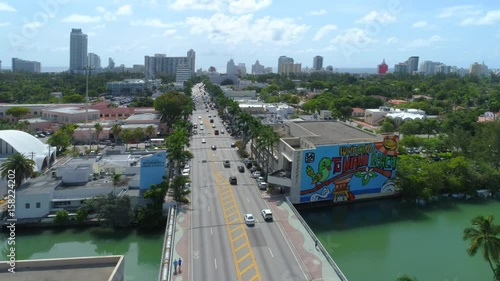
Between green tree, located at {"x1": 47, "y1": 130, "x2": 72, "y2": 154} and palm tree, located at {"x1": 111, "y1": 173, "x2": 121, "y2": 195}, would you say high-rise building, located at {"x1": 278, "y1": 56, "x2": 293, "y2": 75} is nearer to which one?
green tree, located at {"x1": 47, "y1": 130, "x2": 72, "y2": 154}

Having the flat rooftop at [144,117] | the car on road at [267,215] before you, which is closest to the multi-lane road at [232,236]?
the car on road at [267,215]

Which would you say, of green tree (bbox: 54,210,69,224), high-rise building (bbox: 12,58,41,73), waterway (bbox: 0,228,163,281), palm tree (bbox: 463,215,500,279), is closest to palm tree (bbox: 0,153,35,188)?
waterway (bbox: 0,228,163,281)

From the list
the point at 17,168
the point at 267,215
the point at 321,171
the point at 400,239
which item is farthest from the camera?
the point at 321,171

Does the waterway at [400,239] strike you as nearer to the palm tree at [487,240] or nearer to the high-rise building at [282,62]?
the palm tree at [487,240]

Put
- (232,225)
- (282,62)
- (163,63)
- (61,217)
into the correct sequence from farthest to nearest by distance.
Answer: (282,62), (163,63), (61,217), (232,225)

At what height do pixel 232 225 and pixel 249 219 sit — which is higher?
pixel 249 219

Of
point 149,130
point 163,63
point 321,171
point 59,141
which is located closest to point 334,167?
point 321,171

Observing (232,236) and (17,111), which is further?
(17,111)

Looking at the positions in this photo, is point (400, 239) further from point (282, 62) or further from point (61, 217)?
point (282, 62)
